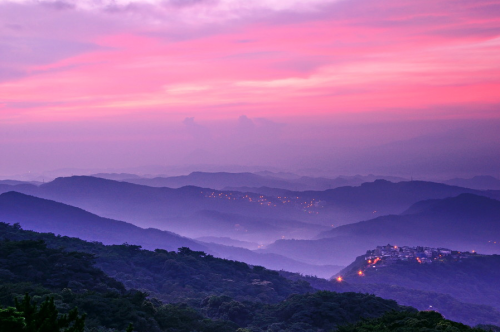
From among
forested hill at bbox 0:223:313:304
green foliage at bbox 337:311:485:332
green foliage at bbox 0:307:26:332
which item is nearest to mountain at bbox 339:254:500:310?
forested hill at bbox 0:223:313:304

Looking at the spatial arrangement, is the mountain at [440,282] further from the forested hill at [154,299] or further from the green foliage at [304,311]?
the green foliage at [304,311]

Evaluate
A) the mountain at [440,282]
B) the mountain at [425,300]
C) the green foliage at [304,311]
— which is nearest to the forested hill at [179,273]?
the green foliage at [304,311]

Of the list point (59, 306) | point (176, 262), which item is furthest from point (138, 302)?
point (176, 262)

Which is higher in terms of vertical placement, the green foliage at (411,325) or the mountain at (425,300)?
the green foliage at (411,325)

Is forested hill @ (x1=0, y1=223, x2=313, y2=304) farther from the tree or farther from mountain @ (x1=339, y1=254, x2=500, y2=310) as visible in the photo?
mountain @ (x1=339, y1=254, x2=500, y2=310)

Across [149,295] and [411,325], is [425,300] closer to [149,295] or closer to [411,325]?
[149,295]

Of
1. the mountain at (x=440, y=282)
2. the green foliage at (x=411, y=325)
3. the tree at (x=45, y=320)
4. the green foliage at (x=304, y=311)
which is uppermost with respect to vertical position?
the mountain at (x=440, y=282)
